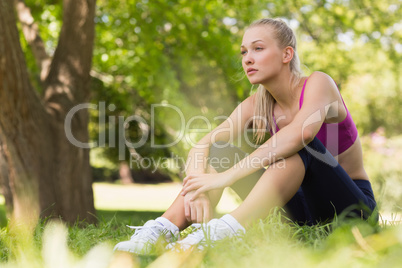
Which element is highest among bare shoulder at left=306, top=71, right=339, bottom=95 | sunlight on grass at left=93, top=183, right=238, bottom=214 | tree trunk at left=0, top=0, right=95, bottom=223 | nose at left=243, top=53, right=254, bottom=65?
nose at left=243, top=53, right=254, bottom=65

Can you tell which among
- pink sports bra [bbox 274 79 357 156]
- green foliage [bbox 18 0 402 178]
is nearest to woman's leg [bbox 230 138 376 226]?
pink sports bra [bbox 274 79 357 156]

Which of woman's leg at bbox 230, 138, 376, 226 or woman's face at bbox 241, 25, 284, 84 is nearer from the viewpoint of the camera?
woman's leg at bbox 230, 138, 376, 226

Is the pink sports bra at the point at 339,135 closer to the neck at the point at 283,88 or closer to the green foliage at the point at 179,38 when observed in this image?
the neck at the point at 283,88

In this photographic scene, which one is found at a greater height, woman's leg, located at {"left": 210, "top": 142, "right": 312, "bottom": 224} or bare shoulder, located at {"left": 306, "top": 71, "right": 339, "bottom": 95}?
bare shoulder, located at {"left": 306, "top": 71, "right": 339, "bottom": 95}

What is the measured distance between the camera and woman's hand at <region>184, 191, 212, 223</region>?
229 centimetres

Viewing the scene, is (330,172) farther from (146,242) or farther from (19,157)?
(19,157)

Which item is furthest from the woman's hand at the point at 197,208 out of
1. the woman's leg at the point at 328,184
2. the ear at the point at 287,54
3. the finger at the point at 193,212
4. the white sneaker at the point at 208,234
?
the ear at the point at 287,54

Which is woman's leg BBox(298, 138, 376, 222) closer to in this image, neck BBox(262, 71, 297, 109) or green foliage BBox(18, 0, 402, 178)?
neck BBox(262, 71, 297, 109)

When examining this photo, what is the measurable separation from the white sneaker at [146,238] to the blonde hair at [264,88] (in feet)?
2.95

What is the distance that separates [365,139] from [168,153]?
4.69 m

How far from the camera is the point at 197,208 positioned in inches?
90.0

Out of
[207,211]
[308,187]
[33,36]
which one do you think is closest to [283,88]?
[308,187]

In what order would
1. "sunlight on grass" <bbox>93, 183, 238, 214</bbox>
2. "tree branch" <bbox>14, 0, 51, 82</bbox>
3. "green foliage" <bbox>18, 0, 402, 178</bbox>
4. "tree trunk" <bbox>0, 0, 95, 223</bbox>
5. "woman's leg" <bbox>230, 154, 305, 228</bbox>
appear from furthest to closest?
"sunlight on grass" <bbox>93, 183, 238, 214</bbox>
"green foliage" <bbox>18, 0, 402, 178</bbox>
"tree branch" <bbox>14, 0, 51, 82</bbox>
"tree trunk" <bbox>0, 0, 95, 223</bbox>
"woman's leg" <bbox>230, 154, 305, 228</bbox>

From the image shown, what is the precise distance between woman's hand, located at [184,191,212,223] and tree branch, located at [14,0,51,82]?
138 inches
